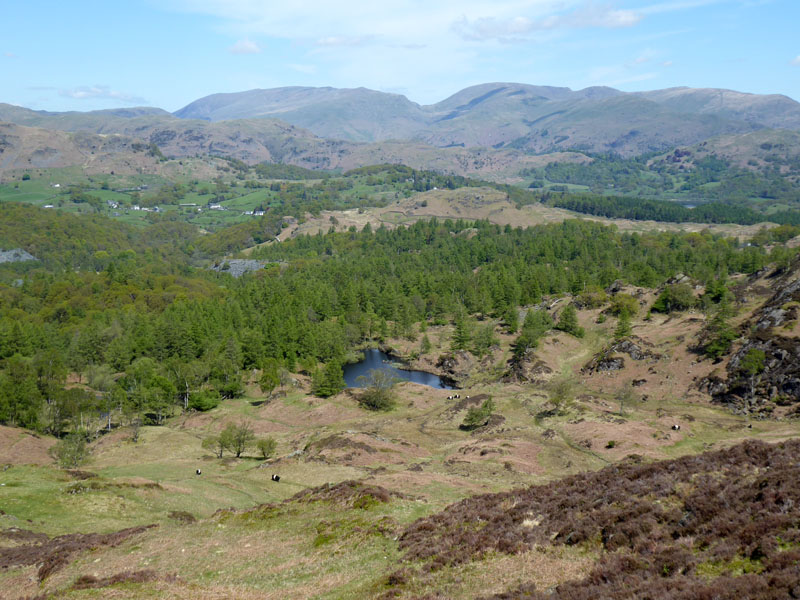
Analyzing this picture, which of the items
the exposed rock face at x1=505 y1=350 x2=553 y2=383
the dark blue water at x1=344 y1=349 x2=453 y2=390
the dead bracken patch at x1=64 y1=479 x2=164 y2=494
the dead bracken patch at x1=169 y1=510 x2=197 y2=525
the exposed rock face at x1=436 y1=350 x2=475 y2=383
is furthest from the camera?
the exposed rock face at x1=436 y1=350 x2=475 y2=383

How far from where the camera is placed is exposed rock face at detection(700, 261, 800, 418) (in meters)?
101

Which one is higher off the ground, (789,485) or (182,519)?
(789,485)

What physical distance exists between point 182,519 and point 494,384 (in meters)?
102

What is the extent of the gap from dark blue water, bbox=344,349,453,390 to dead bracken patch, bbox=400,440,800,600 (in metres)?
115

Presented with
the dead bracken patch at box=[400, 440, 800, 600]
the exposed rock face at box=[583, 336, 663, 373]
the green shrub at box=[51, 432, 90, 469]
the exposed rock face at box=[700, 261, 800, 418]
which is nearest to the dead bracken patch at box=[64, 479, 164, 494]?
the green shrub at box=[51, 432, 90, 469]

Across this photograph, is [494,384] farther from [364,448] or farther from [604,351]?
[364,448]

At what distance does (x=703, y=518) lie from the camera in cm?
2923

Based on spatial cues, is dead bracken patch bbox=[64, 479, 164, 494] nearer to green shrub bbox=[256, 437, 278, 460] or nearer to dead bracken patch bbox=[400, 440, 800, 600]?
green shrub bbox=[256, 437, 278, 460]

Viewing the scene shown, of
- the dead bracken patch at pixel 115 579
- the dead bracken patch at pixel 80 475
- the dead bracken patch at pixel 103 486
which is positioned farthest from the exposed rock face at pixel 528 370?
the dead bracken patch at pixel 115 579

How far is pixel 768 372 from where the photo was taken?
352 ft

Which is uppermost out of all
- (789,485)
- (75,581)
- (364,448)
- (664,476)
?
(789,485)

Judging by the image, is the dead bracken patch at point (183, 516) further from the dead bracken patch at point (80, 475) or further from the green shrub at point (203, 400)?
the green shrub at point (203, 400)

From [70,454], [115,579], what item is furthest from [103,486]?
[115,579]

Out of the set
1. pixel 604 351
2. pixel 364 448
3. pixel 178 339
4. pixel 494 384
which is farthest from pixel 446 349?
pixel 364 448
